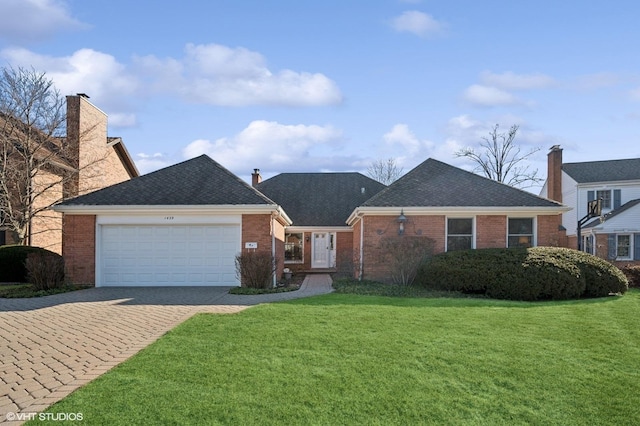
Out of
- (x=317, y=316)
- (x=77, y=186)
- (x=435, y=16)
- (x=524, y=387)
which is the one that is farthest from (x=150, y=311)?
(x=77, y=186)

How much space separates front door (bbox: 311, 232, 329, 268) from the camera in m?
25.3

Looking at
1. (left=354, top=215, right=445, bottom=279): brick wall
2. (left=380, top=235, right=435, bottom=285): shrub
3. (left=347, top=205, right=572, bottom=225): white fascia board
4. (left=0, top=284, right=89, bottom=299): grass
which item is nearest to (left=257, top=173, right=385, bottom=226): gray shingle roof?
(left=354, top=215, right=445, bottom=279): brick wall

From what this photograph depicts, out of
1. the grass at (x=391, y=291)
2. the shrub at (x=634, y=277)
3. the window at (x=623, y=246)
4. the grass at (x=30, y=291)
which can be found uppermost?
the window at (x=623, y=246)

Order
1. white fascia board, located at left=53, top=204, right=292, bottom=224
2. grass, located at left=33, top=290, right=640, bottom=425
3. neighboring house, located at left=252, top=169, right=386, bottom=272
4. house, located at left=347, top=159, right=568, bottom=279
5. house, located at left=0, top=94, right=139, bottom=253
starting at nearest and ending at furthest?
grass, located at left=33, top=290, right=640, bottom=425, white fascia board, located at left=53, top=204, right=292, bottom=224, house, located at left=347, top=159, right=568, bottom=279, house, located at left=0, top=94, right=139, bottom=253, neighboring house, located at left=252, top=169, right=386, bottom=272

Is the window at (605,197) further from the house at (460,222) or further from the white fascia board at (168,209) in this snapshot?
the white fascia board at (168,209)

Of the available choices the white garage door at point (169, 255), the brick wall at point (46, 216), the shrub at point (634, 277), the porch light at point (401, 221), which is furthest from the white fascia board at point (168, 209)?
the shrub at point (634, 277)

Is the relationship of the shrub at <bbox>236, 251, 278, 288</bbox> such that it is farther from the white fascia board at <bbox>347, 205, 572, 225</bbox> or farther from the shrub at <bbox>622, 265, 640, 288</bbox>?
the shrub at <bbox>622, 265, 640, 288</bbox>

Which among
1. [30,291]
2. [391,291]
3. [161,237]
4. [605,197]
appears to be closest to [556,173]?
[605,197]

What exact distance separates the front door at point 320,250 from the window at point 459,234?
386 inches

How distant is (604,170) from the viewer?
29625 millimetres

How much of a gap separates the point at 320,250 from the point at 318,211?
241 cm

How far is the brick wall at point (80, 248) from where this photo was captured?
611 inches

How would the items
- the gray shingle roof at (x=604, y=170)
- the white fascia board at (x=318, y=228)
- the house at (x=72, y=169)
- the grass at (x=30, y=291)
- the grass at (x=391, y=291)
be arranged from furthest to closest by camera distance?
the gray shingle roof at (x=604, y=170) → the white fascia board at (x=318, y=228) → the house at (x=72, y=169) → the grass at (x=391, y=291) → the grass at (x=30, y=291)

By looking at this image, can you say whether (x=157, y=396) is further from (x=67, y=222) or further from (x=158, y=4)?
(x=67, y=222)
